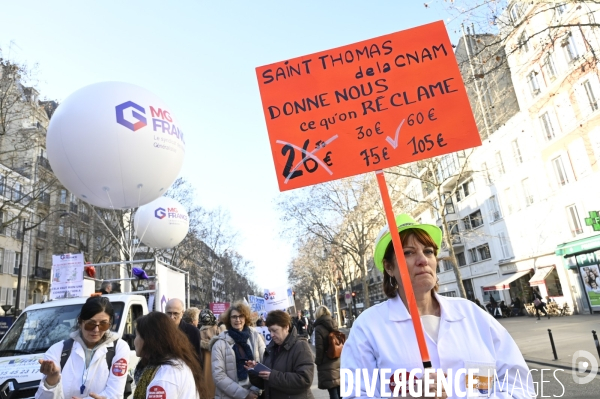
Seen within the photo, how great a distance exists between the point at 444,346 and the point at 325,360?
4661 millimetres

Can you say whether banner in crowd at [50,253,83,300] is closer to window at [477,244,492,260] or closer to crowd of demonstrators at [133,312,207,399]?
crowd of demonstrators at [133,312,207,399]

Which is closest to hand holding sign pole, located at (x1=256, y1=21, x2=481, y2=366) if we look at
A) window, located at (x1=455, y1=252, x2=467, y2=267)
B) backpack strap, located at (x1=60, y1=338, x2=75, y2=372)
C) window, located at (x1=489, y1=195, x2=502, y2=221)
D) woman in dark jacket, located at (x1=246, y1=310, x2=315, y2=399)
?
woman in dark jacket, located at (x1=246, y1=310, x2=315, y2=399)

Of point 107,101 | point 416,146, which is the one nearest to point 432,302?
point 416,146

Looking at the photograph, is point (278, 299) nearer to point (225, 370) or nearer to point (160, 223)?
point (160, 223)

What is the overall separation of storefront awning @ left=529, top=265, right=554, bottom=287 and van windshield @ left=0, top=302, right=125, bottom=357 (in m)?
28.2

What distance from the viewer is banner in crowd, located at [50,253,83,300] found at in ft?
23.9

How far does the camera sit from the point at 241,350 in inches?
194

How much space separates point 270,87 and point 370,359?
2.11m

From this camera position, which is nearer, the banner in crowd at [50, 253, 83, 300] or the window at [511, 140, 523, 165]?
the banner in crowd at [50, 253, 83, 300]

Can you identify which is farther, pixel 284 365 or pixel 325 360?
pixel 325 360

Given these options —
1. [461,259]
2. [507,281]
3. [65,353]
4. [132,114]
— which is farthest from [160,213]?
[461,259]

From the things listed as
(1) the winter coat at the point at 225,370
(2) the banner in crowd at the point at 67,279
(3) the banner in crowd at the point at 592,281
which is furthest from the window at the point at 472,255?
(1) the winter coat at the point at 225,370

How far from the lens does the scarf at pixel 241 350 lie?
4766 millimetres

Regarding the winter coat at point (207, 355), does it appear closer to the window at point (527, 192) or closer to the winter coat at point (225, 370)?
the winter coat at point (225, 370)
